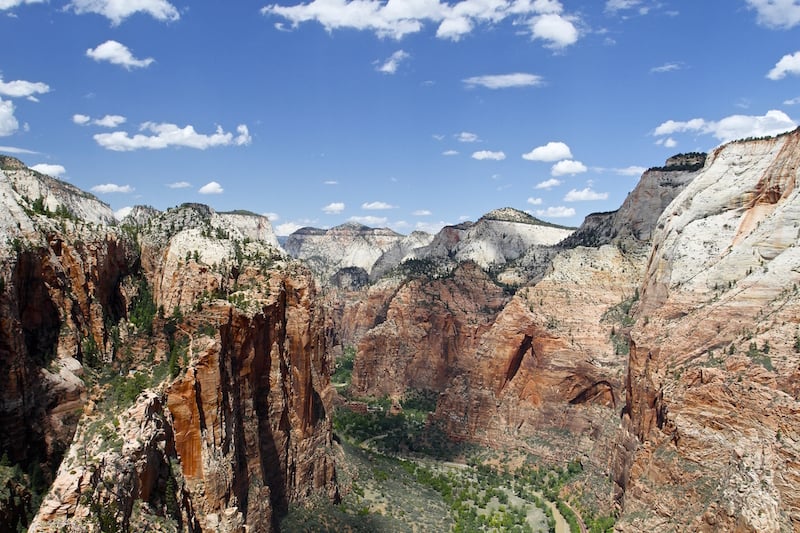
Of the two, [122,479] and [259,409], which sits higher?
[122,479]

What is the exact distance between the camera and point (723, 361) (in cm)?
4484

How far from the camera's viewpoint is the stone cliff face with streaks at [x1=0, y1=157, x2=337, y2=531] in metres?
28.1

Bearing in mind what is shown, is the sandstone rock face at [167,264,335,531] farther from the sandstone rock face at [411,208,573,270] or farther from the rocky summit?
the sandstone rock face at [411,208,573,270]

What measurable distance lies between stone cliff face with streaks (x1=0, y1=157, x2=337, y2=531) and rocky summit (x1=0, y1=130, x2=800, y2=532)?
0.15 m

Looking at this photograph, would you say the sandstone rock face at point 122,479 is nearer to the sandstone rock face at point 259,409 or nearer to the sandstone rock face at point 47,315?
the sandstone rock face at point 47,315

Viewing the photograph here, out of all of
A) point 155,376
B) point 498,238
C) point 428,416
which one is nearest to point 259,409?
point 155,376

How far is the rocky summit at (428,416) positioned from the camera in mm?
30734

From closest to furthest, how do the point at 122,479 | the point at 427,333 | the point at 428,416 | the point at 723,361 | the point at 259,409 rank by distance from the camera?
the point at 122,479 → the point at 723,361 → the point at 259,409 → the point at 428,416 → the point at 427,333

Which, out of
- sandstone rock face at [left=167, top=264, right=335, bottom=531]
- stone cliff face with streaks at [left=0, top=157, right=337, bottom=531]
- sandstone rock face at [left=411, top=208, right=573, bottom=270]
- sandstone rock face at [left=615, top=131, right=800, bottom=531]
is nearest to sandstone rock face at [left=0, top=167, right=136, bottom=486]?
stone cliff face with streaks at [left=0, top=157, right=337, bottom=531]

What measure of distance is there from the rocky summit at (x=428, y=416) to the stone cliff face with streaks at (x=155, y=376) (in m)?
0.15

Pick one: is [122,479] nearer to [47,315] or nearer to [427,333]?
[47,315]

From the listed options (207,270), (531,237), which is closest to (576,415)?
(207,270)

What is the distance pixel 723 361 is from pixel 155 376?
38.0m

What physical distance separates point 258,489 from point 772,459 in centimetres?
3284
